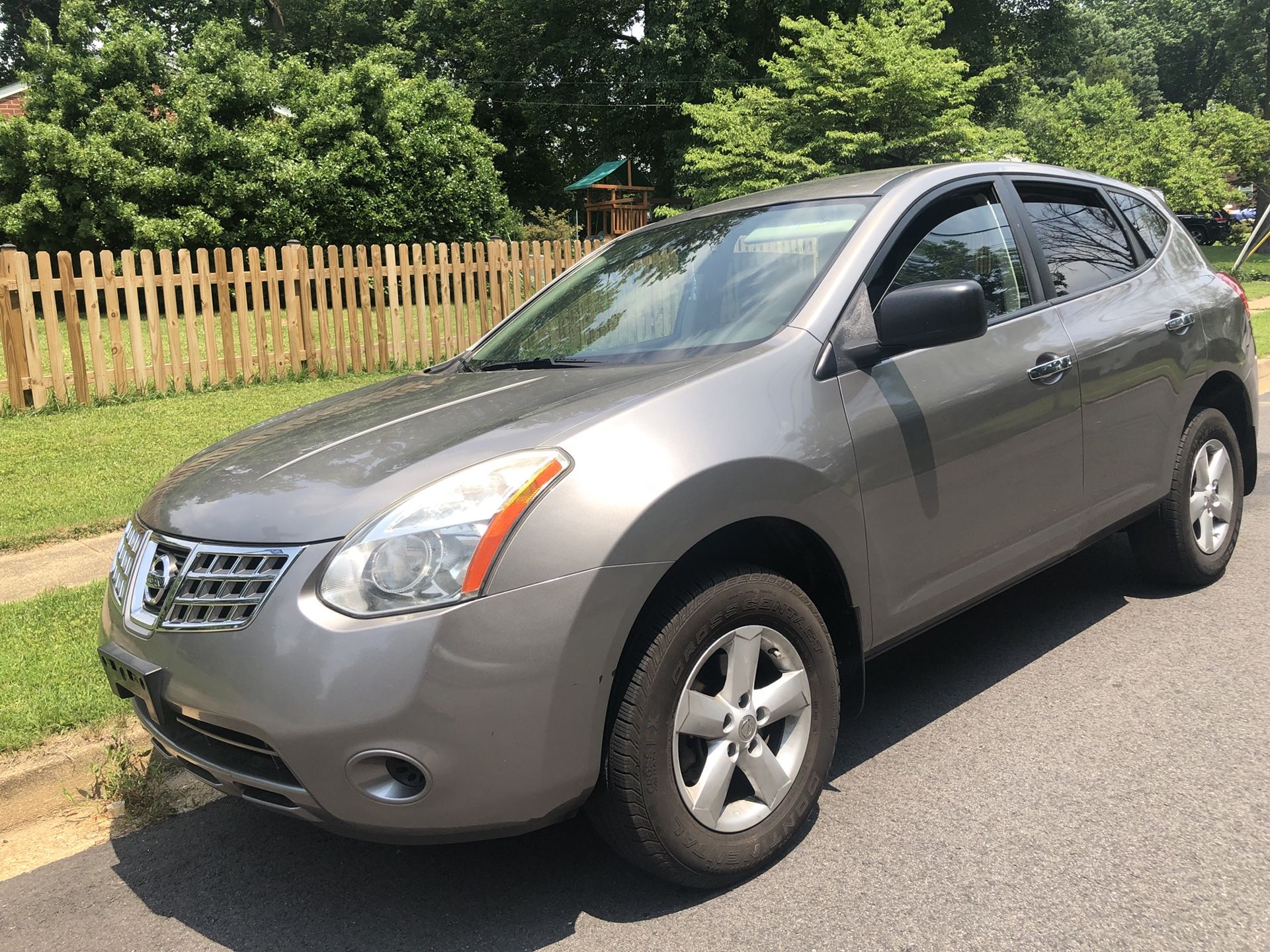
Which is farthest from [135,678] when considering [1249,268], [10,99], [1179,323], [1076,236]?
[1249,268]

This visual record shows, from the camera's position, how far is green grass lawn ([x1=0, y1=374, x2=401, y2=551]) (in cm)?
606

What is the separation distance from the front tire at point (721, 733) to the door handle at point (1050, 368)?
1.27 meters

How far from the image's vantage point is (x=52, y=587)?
4984mm

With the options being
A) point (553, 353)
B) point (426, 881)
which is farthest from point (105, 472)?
point (426, 881)

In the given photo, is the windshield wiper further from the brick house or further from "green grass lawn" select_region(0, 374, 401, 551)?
the brick house

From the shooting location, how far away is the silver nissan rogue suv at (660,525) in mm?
2277

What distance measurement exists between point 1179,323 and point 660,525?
290cm

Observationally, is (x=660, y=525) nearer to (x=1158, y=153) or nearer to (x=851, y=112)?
(x=851, y=112)

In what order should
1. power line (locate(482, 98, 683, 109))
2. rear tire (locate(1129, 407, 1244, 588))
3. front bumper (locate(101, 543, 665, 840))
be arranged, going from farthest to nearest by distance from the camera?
power line (locate(482, 98, 683, 109)), rear tire (locate(1129, 407, 1244, 588)), front bumper (locate(101, 543, 665, 840))

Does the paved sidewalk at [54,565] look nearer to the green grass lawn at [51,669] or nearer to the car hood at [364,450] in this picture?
the green grass lawn at [51,669]

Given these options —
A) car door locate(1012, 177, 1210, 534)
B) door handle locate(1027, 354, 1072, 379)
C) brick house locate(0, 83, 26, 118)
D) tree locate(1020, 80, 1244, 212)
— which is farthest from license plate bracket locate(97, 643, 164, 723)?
brick house locate(0, 83, 26, 118)

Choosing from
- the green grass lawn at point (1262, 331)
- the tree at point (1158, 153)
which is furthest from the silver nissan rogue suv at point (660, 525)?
the tree at point (1158, 153)

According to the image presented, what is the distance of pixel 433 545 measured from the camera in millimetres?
2309

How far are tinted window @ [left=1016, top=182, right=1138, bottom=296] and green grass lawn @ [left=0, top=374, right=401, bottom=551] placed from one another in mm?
5016
